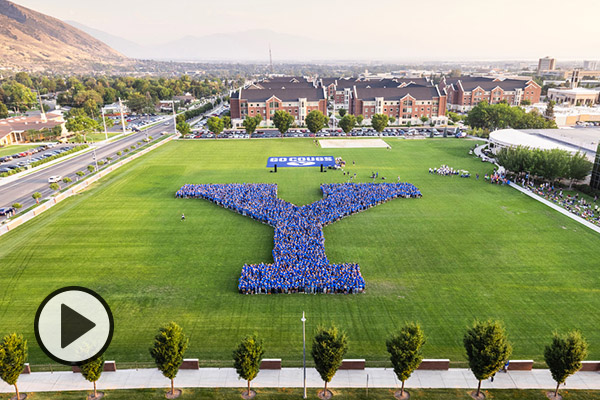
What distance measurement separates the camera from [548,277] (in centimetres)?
2677

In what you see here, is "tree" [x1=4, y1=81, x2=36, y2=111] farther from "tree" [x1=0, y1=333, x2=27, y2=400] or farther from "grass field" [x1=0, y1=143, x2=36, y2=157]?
"tree" [x1=0, y1=333, x2=27, y2=400]

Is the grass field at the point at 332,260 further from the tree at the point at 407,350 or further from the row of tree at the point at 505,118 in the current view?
the row of tree at the point at 505,118

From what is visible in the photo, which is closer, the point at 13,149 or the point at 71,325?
the point at 71,325

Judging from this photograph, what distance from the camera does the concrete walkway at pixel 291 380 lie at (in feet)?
58.7

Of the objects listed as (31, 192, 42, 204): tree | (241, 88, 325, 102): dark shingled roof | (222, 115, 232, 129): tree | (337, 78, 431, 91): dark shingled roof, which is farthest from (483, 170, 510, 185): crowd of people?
(337, 78, 431, 91): dark shingled roof

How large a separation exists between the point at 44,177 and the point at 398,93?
263 ft

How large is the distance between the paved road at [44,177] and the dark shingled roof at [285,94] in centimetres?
3233

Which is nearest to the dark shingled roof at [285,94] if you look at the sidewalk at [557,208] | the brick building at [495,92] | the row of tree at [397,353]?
the brick building at [495,92]

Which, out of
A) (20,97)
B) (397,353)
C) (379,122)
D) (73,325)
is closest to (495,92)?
(379,122)

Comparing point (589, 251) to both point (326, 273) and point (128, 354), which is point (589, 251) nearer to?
point (326, 273)

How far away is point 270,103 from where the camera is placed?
97.9 metres

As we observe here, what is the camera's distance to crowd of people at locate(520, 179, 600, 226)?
3754 cm

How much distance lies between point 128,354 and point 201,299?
5516 millimetres

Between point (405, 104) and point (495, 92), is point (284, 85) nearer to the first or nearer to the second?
point (405, 104)
